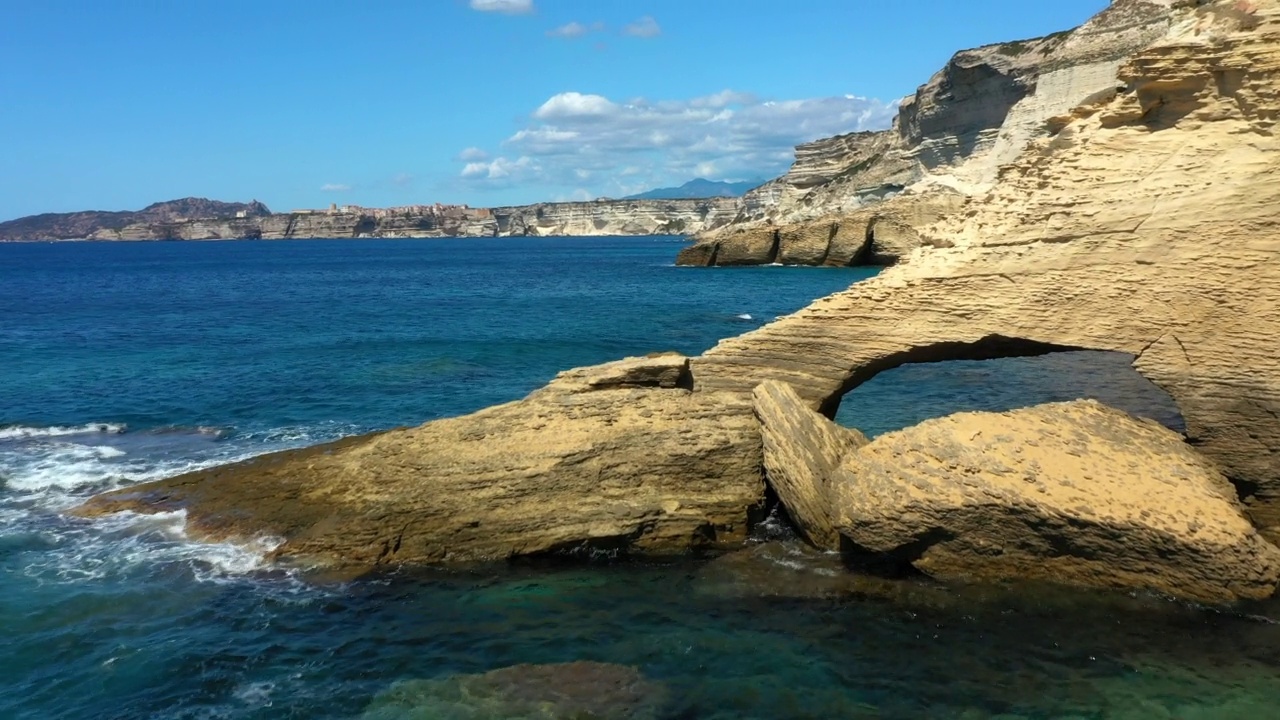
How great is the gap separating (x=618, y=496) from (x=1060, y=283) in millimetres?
6981

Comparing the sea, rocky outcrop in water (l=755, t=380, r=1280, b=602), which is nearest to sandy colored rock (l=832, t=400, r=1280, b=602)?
rocky outcrop in water (l=755, t=380, r=1280, b=602)

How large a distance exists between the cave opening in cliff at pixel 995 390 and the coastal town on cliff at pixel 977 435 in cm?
188

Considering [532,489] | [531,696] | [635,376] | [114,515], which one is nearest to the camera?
[531,696]

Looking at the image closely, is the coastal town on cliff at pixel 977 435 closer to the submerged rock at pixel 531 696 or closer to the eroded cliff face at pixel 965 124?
the submerged rock at pixel 531 696

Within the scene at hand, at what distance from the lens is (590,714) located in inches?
337

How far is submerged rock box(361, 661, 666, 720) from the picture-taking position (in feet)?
28.4

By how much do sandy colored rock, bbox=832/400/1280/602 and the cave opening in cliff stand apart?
305cm

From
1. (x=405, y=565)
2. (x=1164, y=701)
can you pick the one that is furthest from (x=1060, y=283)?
(x=405, y=565)

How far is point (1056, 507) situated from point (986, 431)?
142 cm

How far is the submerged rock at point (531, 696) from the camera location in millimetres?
8648

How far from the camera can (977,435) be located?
37.4ft

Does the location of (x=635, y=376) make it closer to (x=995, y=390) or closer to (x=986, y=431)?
(x=986, y=431)

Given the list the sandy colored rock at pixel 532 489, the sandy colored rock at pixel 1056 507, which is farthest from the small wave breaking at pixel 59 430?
the sandy colored rock at pixel 1056 507

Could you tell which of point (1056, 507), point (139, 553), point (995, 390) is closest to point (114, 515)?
point (139, 553)
